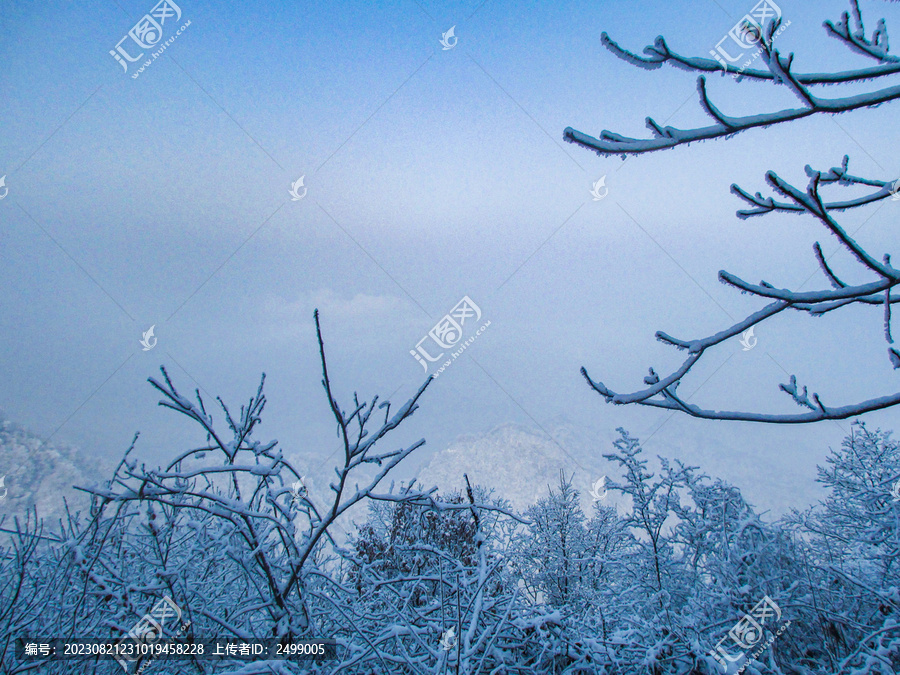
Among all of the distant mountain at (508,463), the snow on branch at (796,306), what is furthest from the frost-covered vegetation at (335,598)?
the distant mountain at (508,463)

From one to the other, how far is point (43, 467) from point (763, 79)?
349ft

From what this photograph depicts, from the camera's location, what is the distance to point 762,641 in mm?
2336

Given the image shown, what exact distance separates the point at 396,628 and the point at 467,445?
135m

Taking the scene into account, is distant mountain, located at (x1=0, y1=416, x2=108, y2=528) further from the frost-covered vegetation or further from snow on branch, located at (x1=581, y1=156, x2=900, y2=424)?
snow on branch, located at (x1=581, y1=156, x2=900, y2=424)

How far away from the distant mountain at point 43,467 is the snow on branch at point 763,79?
297 feet

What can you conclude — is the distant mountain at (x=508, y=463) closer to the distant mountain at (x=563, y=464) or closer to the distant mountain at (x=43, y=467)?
the distant mountain at (x=563, y=464)

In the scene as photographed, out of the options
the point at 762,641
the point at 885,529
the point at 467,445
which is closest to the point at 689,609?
the point at 762,641

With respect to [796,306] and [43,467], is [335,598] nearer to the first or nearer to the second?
[796,306]

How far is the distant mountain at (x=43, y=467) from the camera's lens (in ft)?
228

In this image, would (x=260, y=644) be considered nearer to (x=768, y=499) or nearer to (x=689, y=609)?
(x=689, y=609)

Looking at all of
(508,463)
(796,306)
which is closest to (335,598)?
(796,306)

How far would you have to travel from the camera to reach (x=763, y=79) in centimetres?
163

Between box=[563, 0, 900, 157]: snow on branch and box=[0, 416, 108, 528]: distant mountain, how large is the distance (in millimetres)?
90478

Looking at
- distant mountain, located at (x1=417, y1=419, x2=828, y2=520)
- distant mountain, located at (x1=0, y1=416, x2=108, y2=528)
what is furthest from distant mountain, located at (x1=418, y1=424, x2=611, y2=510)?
distant mountain, located at (x1=0, y1=416, x2=108, y2=528)
